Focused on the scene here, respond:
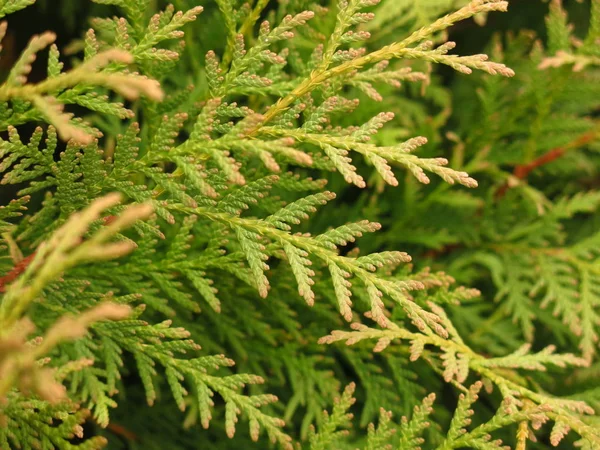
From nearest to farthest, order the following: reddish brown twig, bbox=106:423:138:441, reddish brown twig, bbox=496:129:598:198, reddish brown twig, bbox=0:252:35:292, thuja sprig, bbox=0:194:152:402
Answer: thuja sprig, bbox=0:194:152:402 < reddish brown twig, bbox=0:252:35:292 < reddish brown twig, bbox=106:423:138:441 < reddish brown twig, bbox=496:129:598:198

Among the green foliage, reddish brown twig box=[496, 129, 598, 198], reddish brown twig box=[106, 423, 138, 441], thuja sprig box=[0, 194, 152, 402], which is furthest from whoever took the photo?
reddish brown twig box=[496, 129, 598, 198]

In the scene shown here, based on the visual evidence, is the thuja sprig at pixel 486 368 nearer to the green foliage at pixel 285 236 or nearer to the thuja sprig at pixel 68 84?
the green foliage at pixel 285 236

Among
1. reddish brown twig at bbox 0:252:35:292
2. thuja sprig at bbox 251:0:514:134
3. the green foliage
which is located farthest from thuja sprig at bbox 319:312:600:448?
reddish brown twig at bbox 0:252:35:292

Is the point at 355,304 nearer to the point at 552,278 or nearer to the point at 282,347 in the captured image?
the point at 282,347

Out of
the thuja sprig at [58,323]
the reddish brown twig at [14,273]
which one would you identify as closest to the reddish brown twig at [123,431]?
the reddish brown twig at [14,273]

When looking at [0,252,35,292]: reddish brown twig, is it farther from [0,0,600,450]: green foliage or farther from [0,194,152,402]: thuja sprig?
[0,194,152,402]: thuja sprig

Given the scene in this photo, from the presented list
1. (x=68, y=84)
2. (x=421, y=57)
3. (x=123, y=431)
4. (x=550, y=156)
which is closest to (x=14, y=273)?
(x=68, y=84)

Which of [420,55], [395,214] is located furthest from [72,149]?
[395,214]

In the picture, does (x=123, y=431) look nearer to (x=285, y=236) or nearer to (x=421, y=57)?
(x=285, y=236)
